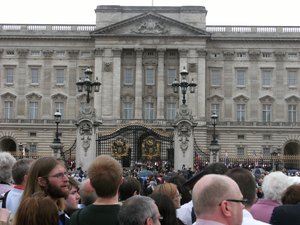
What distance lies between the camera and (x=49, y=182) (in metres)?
6.78

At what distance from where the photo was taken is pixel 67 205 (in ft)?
26.1

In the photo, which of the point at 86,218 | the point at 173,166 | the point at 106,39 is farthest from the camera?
the point at 106,39

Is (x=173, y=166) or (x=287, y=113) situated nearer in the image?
(x=173, y=166)

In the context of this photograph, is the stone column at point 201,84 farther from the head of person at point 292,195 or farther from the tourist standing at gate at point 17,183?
the head of person at point 292,195

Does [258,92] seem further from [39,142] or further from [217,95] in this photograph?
[39,142]

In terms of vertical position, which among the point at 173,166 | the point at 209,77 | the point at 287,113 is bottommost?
the point at 173,166

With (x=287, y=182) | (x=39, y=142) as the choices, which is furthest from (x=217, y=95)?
(x=287, y=182)

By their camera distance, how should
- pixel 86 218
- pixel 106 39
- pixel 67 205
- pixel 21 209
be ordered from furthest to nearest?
1. pixel 106 39
2. pixel 67 205
3. pixel 86 218
4. pixel 21 209

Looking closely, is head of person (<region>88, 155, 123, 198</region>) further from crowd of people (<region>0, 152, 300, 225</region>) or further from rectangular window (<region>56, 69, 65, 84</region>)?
rectangular window (<region>56, 69, 65, 84</region>)

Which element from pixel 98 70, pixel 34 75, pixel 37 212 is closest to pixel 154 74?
pixel 98 70

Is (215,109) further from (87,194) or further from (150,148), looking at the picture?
(87,194)

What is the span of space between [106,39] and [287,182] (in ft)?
179

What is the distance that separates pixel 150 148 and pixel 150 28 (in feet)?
95.8

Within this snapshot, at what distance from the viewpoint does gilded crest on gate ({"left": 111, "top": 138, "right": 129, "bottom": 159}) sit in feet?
108
